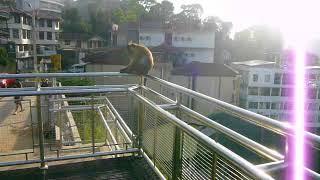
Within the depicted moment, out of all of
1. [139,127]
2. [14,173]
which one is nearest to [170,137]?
[139,127]

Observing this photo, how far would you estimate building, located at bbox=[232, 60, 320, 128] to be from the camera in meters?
25.2

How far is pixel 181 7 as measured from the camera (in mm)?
46656

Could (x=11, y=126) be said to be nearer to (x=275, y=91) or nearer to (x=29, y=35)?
(x=275, y=91)

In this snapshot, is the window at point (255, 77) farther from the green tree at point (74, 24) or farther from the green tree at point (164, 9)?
the green tree at point (164, 9)

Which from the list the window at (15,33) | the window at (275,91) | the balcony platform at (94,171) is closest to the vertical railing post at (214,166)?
the balcony platform at (94,171)

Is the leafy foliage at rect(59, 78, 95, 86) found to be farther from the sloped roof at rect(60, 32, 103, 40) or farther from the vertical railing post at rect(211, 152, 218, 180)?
the sloped roof at rect(60, 32, 103, 40)

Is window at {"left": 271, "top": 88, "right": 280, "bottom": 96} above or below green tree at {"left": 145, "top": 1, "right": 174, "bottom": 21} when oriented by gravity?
below

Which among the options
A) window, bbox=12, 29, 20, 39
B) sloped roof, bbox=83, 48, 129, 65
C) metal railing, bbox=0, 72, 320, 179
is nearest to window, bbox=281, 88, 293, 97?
sloped roof, bbox=83, 48, 129, 65

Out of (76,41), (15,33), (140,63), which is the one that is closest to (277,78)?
(76,41)

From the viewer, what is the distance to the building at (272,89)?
82.7 ft

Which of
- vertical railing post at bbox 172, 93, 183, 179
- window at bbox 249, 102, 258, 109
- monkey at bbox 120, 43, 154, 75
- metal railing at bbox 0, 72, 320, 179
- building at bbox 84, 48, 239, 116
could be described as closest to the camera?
metal railing at bbox 0, 72, 320, 179

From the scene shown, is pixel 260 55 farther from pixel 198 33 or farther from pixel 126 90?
pixel 126 90

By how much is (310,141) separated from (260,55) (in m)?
36.8

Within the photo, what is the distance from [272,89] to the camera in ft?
84.7
